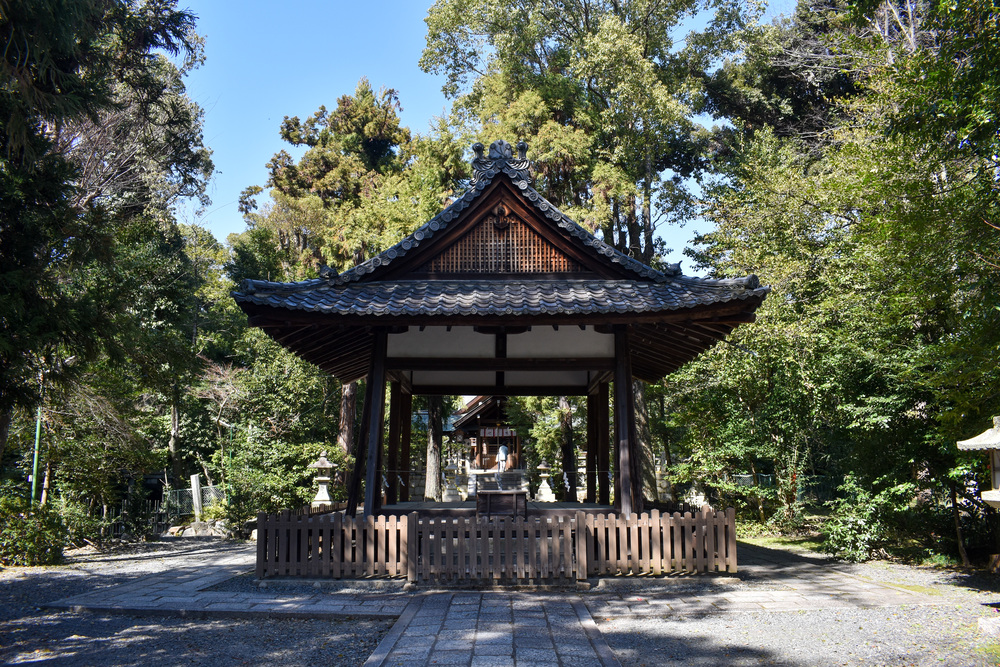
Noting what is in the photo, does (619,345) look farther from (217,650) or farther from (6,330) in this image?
(6,330)

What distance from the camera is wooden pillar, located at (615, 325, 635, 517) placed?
28.2 ft

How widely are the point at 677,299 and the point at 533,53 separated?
1762 centimetres

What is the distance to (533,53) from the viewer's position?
22766 mm

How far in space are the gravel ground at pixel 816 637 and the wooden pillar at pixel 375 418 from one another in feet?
12.1

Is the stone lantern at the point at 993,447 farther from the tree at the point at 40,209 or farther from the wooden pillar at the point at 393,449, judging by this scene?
the tree at the point at 40,209

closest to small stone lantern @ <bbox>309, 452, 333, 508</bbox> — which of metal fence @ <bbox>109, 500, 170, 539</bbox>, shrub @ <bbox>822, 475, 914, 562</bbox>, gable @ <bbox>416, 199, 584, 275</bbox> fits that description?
metal fence @ <bbox>109, 500, 170, 539</bbox>

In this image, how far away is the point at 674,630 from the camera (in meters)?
6.08

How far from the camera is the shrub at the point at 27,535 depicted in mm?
11539

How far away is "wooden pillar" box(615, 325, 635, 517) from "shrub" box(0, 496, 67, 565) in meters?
10.9

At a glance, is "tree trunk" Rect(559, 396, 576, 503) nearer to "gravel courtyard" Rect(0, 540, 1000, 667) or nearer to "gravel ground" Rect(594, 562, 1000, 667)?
"gravel courtyard" Rect(0, 540, 1000, 667)

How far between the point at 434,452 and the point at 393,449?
10.2m

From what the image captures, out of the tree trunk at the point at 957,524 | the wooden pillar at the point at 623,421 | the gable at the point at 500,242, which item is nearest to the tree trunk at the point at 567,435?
the tree trunk at the point at 957,524

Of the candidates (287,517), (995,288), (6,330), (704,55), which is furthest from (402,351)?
(704,55)

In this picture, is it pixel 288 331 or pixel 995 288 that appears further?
pixel 288 331
